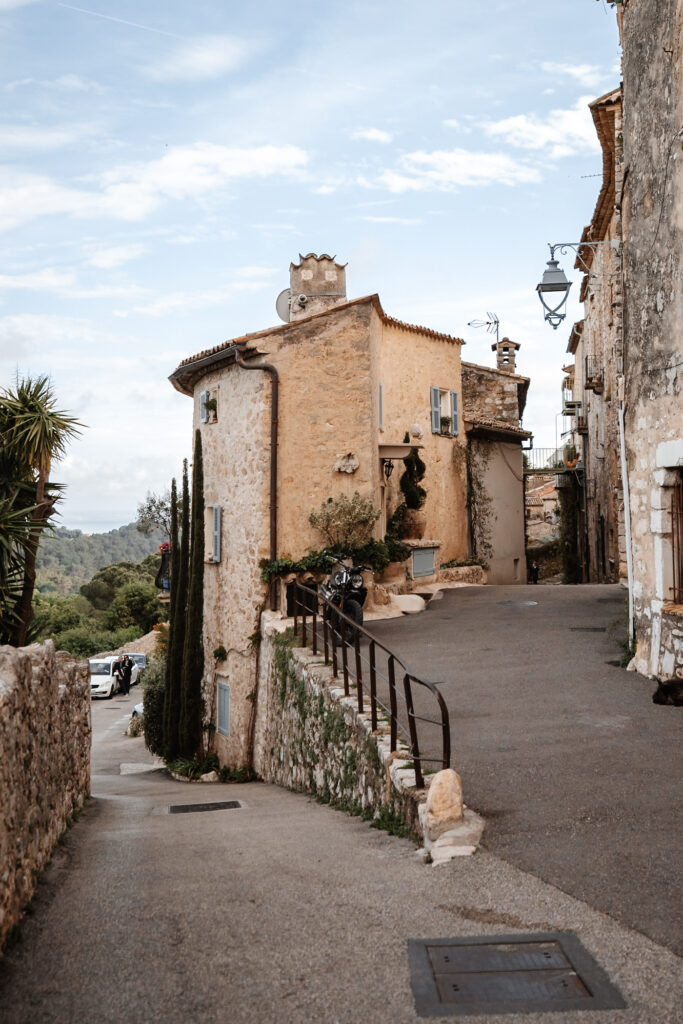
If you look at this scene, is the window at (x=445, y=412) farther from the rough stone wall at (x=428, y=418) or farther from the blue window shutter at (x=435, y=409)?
the rough stone wall at (x=428, y=418)

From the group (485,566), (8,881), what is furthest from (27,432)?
(485,566)

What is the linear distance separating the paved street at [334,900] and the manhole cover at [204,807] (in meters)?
1.12

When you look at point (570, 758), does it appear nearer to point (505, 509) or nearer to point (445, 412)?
point (445, 412)

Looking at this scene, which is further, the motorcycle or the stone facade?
the motorcycle

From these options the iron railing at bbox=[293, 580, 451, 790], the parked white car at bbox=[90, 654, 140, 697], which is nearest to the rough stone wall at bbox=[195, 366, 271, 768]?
the iron railing at bbox=[293, 580, 451, 790]

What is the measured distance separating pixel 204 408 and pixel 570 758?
494 inches

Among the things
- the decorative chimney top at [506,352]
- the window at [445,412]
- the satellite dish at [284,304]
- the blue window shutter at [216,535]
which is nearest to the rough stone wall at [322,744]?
the blue window shutter at [216,535]

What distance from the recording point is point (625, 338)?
37.0 ft

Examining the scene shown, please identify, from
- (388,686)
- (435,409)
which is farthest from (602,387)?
(388,686)

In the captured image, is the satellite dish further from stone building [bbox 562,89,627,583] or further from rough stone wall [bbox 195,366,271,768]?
stone building [bbox 562,89,627,583]

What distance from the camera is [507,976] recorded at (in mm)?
3996

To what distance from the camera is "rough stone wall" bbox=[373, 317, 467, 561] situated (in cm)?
1950

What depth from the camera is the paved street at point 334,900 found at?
12.7 feet

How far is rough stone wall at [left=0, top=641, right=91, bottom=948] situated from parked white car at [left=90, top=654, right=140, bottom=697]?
86.0 ft
